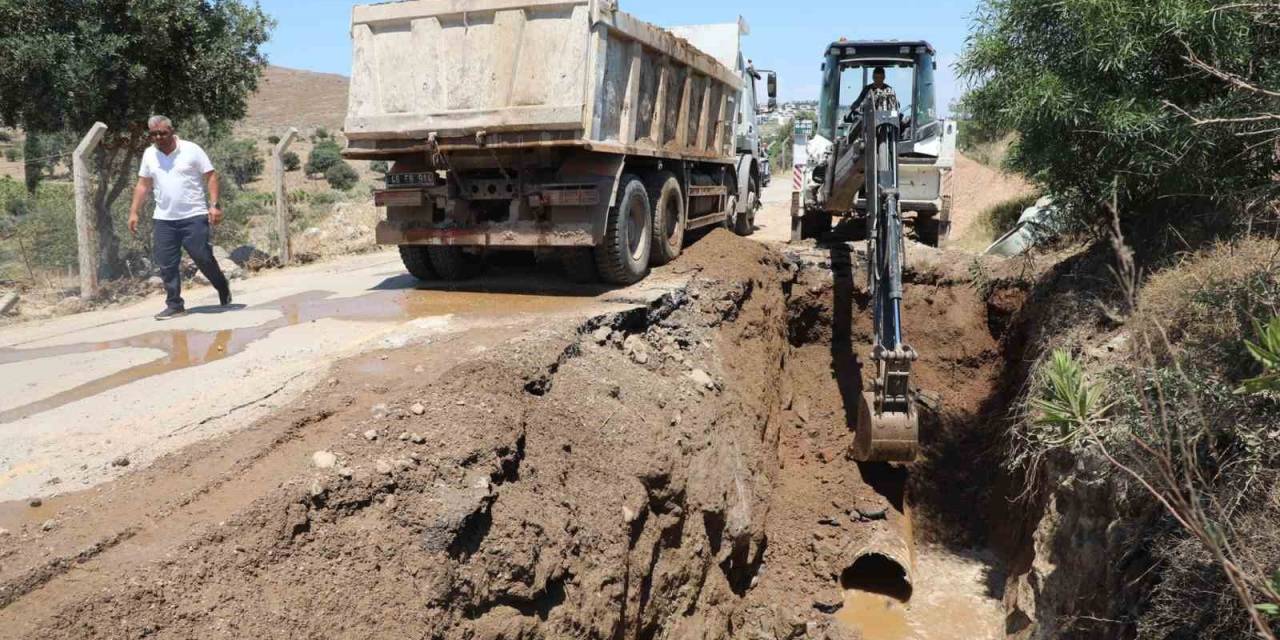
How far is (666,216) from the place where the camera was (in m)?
8.66

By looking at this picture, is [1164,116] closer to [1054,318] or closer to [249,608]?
[1054,318]

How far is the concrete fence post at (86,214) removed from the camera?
8883 millimetres

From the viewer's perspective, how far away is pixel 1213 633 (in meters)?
3.49

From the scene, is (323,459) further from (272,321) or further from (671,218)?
(671,218)

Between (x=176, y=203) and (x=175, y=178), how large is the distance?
0.21 meters

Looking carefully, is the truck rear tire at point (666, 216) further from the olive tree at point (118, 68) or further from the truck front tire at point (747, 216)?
the olive tree at point (118, 68)

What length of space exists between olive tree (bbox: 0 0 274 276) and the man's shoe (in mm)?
3768

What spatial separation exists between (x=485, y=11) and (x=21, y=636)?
5.56 metres

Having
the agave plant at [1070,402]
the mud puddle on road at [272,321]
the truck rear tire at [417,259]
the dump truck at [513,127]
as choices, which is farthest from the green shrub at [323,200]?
the agave plant at [1070,402]

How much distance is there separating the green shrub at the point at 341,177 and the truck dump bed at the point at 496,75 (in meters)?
24.9

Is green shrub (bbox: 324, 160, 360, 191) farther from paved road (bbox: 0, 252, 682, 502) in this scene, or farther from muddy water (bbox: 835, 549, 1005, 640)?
muddy water (bbox: 835, 549, 1005, 640)

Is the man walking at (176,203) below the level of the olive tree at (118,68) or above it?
below

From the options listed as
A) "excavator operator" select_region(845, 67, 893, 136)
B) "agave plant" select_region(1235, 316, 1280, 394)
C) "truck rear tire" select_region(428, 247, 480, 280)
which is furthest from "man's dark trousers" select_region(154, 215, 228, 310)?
"agave plant" select_region(1235, 316, 1280, 394)

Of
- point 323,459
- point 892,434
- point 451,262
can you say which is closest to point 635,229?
point 451,262
